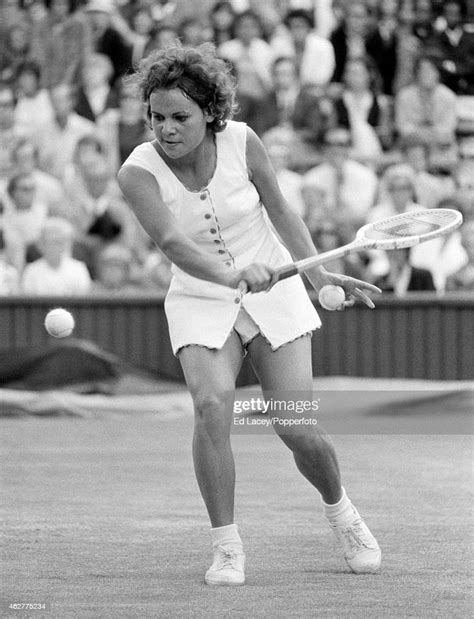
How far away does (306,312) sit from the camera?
526 centimetres

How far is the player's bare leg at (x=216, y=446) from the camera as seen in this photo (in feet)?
16.2

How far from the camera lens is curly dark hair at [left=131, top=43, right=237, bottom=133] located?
4.95m

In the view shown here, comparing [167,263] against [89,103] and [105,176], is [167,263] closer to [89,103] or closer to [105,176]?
[105,176]

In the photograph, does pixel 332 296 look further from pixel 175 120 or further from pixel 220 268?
pixel 175 120

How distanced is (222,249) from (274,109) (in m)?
8.97

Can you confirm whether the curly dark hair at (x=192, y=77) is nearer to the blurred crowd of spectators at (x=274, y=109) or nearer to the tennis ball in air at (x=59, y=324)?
the tennis ball in air at (x=59, y=324)

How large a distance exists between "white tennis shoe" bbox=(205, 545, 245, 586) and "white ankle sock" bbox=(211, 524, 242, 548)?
2 centimetres

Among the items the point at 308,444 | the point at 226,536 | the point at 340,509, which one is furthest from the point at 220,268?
the point at 340,509

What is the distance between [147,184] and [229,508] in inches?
45.7

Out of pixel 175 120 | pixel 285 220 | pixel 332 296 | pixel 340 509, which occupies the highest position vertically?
pixel 175 120

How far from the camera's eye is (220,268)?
489 centimetres

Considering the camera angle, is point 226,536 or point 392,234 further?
point 392,234

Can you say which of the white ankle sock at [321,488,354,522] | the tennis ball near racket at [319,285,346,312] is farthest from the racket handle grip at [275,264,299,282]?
the white ankle sock at [321,488,354,522]

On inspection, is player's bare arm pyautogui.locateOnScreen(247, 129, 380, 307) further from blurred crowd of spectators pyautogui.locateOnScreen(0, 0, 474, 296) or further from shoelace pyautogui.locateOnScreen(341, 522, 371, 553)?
blurred crowd of spectators pyautogui.locateOnScreen(0, 0, 474, 296)
